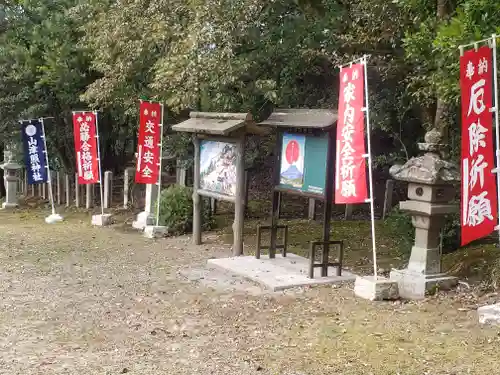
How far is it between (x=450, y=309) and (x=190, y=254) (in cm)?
514

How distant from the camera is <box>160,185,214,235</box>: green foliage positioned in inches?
498

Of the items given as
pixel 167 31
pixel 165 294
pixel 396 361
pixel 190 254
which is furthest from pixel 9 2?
pixel 396 361

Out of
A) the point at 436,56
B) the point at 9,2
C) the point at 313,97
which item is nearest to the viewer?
the point at 436,56

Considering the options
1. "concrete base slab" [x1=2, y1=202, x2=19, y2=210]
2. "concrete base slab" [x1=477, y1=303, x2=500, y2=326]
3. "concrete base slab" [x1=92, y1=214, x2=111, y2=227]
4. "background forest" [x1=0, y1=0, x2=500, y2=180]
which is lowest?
"concrete base slab" [x1=2, y1=202, x2=19, y2=210]

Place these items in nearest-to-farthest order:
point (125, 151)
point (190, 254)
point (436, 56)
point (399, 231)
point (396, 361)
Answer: point (396, 361) < point (436, 56) < point (399, 231) < point (190, 254) < point (125, 151)

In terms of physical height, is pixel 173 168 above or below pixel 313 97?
below

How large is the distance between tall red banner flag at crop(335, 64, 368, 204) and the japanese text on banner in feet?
36.1

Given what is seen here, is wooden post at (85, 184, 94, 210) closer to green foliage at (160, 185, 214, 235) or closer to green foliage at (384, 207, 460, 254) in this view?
green foliage at (160, 185, 214, 235)

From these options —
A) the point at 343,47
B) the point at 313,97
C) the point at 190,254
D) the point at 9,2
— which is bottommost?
the point at 190,254

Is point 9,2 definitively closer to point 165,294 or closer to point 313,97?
point 313,97

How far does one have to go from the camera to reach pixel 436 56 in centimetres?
775

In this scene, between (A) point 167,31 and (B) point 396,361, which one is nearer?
(B) point 396,361

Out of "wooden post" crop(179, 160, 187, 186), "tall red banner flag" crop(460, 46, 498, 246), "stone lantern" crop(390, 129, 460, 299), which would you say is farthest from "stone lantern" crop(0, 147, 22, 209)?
"tall red banner flag" crop(460, 46, 498, 246)

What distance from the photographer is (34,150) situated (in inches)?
645
